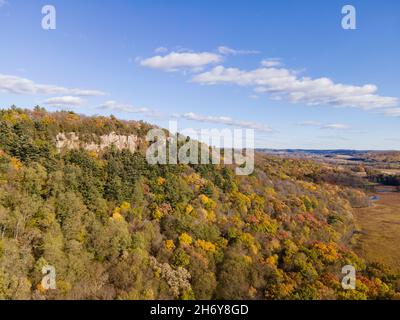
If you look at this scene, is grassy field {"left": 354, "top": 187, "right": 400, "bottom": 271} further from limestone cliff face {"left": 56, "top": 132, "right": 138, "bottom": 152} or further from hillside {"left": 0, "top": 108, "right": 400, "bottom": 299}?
limestone cliff face {"left": 56, "top": 132, "right": 138, "bottom": 152}

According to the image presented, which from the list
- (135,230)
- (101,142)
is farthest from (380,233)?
(101,142)

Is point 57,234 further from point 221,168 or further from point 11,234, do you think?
point 221,168

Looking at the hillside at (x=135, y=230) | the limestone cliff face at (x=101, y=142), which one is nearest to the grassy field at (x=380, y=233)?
the hillside at (x=135, y=230)

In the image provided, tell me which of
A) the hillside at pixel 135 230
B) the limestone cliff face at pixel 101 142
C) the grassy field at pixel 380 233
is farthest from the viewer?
the grassy field at pixel 380 233

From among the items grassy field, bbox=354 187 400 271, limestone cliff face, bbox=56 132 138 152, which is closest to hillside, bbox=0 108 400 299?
limestone cliff face, bbox=56 132 138 152

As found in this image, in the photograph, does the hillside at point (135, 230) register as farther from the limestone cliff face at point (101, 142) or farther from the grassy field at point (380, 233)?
the grassy field at point (380, 233)

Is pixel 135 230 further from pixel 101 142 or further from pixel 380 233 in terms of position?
pixel 380 233
